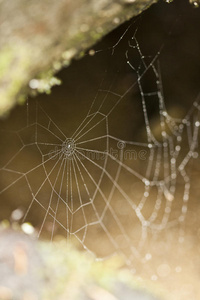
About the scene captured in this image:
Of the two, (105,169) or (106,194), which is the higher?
(105,169)

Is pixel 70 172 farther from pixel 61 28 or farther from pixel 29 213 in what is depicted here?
pixel 61 28

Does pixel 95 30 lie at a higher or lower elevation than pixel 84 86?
lower

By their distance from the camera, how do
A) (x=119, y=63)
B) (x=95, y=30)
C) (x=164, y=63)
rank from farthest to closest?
(x=164, y=63) < (x=119, y=63) < (x=95, y=30)

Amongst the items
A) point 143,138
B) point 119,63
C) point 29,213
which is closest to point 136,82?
point 119,63

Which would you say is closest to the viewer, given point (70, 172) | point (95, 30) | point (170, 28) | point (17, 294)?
point (95, 30)

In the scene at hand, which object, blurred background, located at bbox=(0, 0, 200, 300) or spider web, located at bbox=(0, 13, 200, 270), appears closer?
blurred background, located at bbox=(0, 0, 200, 300)

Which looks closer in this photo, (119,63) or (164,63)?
(119,63)

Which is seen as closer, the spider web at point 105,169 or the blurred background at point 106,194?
the blurred background at point 106,194

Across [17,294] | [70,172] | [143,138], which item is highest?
[143,138]
